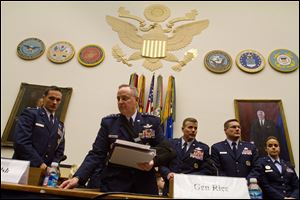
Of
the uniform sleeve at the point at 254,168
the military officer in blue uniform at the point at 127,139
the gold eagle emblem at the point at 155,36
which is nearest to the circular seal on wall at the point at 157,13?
the gold eagle emblem at the point at 155,36

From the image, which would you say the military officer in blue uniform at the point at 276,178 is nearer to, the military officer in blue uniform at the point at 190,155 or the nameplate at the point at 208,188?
the military officer in blue uniform at the point at 190,155

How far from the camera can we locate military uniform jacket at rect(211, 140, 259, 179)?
3.65 metres

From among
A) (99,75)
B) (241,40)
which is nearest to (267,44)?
(241,40)

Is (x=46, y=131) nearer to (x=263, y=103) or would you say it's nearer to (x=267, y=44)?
(x=263, y=103)

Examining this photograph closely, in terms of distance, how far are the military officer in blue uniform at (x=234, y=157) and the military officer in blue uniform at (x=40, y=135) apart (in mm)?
1952

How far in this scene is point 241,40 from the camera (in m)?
6.36

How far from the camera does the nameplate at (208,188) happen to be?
1697 mm

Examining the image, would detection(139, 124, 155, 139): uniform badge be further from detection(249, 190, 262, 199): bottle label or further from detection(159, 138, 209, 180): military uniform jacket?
detection(159, 138, 209, 180): military uniform jacket

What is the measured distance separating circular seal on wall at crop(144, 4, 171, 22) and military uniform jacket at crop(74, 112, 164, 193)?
4904 millimetres

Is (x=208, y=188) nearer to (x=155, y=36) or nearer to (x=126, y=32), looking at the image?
(x=155, y=36)

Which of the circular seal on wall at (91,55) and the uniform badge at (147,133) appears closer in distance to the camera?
the uniform badge at (147,133)

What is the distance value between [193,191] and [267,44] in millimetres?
5360

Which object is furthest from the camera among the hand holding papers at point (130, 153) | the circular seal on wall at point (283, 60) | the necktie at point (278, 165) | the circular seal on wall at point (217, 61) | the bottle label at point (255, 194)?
the circular seal on wall at point (217, 61)

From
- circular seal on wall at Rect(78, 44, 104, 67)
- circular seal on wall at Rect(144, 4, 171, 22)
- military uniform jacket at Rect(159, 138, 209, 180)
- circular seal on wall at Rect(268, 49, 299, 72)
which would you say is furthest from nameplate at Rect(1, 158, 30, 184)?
circular seal on wall at Rect(144, 4, 171, 22)
